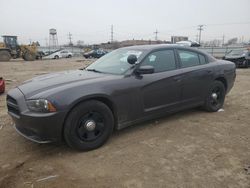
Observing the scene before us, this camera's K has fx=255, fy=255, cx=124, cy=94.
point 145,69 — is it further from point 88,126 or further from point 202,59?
point 202,59

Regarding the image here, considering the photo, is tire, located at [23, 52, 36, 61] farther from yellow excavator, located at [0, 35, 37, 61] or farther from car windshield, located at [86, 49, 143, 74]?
car windshield, located at [86, 49, 143, 74]

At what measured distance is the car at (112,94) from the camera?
11.1ft

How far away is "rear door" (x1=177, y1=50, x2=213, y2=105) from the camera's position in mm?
4910

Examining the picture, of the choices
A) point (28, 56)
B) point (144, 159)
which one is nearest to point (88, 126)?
point (144, 159)

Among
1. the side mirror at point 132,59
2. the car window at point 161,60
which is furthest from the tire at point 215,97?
the side mirror at point 132,59

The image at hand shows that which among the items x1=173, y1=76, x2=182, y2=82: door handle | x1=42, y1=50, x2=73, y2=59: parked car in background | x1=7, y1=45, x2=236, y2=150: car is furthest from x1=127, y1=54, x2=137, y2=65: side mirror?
x1=42, y1=50, x2=73, y2=59: parked car in background

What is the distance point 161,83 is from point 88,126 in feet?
5.09

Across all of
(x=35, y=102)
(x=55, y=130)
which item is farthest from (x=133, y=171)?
(x=35, y=102)

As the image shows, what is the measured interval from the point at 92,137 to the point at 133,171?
2.91ft

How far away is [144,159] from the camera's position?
3.43 meters

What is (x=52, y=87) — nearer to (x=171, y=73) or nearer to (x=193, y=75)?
(x=171, y=73)

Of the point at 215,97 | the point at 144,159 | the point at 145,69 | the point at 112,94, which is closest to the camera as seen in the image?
A: the point at 144,159

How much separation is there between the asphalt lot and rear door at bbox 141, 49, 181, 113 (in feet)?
1.51

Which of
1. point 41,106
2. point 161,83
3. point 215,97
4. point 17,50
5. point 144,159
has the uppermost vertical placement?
point 17,50
